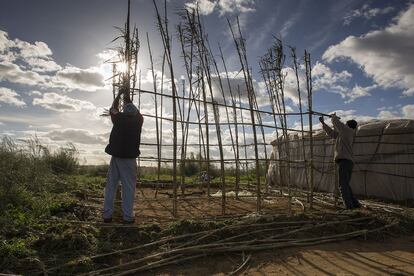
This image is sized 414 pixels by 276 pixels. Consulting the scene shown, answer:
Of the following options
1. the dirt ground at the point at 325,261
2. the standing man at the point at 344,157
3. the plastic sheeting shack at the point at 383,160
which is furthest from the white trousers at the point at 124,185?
the plastic sheeting shack at the point at 383,160

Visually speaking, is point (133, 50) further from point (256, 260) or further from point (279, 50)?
point (256, 260)

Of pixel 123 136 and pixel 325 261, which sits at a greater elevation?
pixel 123 136

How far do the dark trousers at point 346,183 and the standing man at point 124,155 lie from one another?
289cm

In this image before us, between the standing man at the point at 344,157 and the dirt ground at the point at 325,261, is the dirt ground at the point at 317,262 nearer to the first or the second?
the dirt ground at the point at 325,261

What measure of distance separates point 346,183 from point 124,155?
3068 mm

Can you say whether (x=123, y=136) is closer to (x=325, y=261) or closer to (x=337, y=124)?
(x=325, y=261)

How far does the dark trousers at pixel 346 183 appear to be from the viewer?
5109mm

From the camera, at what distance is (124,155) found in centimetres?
411

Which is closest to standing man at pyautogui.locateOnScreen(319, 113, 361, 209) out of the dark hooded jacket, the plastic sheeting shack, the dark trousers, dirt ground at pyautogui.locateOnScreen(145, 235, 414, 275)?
the dark trousers

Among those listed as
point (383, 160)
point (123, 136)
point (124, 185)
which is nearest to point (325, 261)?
point (124, 185)

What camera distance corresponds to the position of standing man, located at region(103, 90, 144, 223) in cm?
412

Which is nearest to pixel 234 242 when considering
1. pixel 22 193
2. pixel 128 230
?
pixel 128 230

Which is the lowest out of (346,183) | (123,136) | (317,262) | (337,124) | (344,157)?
(317,262)

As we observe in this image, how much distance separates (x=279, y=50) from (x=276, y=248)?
372 cm
